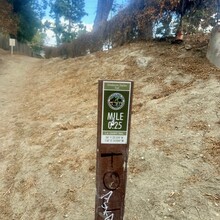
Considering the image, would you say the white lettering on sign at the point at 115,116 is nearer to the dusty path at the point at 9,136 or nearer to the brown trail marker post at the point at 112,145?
the brown trail marker post at the point at 112,145

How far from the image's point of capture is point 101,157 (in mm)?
1776

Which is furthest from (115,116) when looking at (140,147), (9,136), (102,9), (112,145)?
(102,9)

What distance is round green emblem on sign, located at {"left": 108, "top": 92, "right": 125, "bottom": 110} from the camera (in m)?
1.68

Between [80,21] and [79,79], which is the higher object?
[80,21]

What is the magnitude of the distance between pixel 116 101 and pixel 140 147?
171 cm

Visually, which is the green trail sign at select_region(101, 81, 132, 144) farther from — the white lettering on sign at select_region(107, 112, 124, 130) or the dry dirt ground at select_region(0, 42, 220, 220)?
the dry dirt ground at select_region(0, 42, 220, 220)

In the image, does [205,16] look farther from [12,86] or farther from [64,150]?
[12,86]

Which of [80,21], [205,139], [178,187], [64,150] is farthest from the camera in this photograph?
[80,21]

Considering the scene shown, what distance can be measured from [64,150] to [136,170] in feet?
3.69

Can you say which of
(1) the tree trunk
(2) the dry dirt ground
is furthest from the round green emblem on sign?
(1) the tree trunk

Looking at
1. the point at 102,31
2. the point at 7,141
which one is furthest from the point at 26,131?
the point at 102,31

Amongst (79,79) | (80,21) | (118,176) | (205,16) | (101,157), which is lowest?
(118,176)

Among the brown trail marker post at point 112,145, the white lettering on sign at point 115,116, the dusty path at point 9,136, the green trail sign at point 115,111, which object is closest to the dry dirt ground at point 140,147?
the dusty path at point 9,136

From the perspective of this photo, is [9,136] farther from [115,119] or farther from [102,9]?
[102,9]
